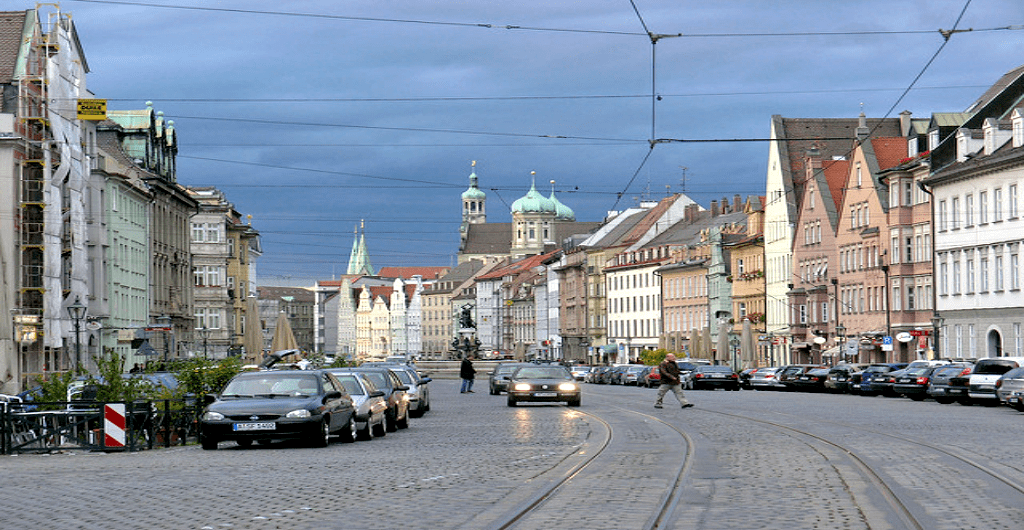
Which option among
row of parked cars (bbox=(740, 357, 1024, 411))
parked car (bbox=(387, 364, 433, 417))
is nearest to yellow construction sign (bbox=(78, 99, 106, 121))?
parked car (bbox=(387, 364, 433, 417))

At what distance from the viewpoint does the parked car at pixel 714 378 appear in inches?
2751

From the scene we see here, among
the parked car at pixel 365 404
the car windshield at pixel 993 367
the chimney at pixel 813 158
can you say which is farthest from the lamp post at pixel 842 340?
the parked car at pixel 365 404

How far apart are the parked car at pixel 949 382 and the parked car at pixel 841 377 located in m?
11.9

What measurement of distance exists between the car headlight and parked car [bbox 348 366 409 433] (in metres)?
6.48

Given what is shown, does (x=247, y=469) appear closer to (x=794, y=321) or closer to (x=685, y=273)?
(x=794, y=321)

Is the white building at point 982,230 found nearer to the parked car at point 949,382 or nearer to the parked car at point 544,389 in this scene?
the parked car at point 949,382

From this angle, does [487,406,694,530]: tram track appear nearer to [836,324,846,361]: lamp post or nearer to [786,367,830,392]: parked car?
[786,367,830,392]: parked car

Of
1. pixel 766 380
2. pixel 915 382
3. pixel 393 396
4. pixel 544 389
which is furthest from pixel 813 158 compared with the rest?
pixel 393 396

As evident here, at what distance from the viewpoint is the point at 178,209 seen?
9231 cm

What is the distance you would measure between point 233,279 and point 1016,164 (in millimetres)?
66656

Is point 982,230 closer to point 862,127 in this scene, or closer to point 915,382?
point 915,382

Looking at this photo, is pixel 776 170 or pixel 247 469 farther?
pixel 776 170

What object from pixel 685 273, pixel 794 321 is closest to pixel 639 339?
pixel 685 273

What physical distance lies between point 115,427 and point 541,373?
2245 cm
